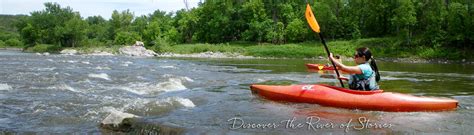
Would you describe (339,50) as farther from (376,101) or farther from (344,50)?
(376,101)

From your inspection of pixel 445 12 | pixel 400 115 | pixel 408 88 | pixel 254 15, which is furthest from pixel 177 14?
pixel 400 115

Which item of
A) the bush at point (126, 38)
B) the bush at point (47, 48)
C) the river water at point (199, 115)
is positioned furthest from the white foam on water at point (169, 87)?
the bush at point (126, 38)

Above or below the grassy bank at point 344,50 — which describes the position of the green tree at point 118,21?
above

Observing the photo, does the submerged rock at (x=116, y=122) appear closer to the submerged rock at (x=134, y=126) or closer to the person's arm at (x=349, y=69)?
the submerged rock at (x=134, y=126)

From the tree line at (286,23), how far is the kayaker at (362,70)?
3629 centimetres

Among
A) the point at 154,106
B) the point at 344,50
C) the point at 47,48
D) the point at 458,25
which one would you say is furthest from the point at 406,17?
the point at 47,48

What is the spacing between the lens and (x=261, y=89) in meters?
11.0

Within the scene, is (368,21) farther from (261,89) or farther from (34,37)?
(34,37)

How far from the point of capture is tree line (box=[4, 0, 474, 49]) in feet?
147

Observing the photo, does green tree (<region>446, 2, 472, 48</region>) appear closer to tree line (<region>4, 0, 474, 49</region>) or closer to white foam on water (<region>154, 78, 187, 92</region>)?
tree line (<region>4, 0, 474, 49</region>)

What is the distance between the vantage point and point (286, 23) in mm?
66312

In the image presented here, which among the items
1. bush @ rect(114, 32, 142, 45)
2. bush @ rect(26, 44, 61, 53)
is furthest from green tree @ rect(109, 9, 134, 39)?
bush @ rect(26, 44, 61, 53)

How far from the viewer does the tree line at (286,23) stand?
44719 millimetres

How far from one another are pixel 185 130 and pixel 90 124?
5.74 ft
